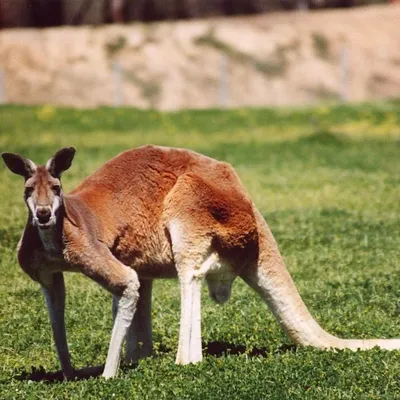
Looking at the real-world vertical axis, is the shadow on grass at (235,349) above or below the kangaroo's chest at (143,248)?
below

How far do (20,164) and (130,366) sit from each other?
1.55 metres

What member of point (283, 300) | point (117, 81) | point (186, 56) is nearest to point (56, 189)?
point (283, 300)

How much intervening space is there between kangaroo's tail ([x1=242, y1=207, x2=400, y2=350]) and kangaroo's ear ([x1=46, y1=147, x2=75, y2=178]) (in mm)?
1277

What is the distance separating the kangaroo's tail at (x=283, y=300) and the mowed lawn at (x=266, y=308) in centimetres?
11

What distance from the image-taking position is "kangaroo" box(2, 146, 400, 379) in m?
6.18

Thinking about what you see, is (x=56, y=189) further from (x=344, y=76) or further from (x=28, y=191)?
(x=344, y=76)

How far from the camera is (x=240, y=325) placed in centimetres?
768

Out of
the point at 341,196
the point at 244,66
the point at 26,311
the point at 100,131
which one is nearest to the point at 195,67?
the point at 244,66

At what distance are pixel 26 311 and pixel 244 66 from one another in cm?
2749

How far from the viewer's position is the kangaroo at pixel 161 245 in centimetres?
618

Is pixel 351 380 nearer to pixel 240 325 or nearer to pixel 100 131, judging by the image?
pixel 240 325

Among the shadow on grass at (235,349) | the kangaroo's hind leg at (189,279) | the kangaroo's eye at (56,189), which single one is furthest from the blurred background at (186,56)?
the kangaroo's eye at (56,189)

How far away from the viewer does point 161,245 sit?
6.50 metres

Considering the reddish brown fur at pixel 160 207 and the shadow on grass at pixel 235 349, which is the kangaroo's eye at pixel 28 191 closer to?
the reddish brown fur at pixel 160 207
